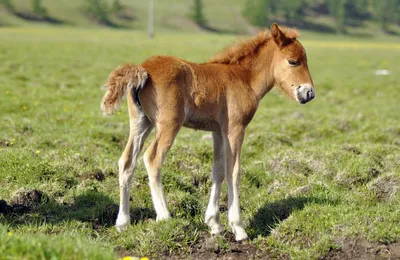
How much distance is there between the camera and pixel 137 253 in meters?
5.86

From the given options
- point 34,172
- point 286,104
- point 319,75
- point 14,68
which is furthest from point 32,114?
point 319,75

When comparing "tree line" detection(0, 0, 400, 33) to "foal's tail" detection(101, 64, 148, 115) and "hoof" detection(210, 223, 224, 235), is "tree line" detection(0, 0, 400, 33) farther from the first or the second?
"hoof" detection(210, 223, 224, 235)

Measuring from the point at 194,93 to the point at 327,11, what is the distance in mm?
161585

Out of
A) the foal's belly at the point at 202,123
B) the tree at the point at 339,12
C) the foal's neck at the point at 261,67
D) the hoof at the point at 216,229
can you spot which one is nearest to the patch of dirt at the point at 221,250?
the hoof at the point at 216,229

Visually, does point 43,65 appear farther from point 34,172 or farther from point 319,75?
point 34,172

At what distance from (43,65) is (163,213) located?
20479 millimetres

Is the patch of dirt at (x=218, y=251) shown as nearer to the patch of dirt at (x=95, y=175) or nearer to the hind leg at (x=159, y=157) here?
the hind leg at (x=159, y=157)

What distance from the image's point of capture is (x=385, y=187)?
25.6 feet

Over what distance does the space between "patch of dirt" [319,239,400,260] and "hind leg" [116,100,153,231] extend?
2.39m

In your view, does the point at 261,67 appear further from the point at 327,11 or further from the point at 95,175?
the point at 327,11

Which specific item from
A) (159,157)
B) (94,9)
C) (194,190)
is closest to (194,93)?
(159,157)

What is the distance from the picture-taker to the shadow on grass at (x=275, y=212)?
6.79 m

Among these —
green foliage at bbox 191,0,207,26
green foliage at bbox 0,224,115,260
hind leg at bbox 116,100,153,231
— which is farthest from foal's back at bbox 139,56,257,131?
green foliage at bbox 191,0,207,26

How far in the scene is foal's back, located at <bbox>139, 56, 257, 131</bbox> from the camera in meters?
6.34
